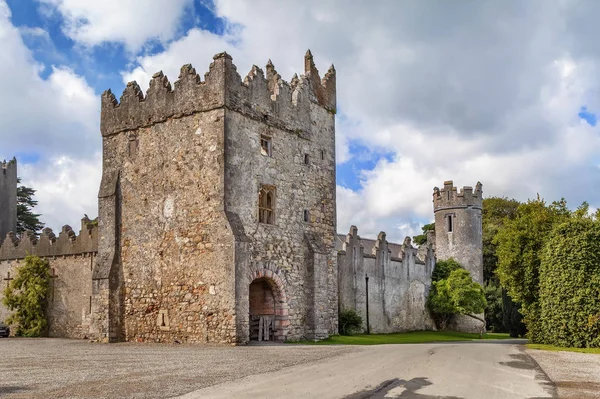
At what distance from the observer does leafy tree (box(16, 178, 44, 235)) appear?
5302 cm

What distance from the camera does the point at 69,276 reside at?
30.9 metres

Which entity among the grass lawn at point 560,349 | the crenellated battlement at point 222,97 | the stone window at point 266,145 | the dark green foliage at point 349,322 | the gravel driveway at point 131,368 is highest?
the crenellated battlement at point 222,97

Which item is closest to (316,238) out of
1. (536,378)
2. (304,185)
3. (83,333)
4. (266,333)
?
(304,185)

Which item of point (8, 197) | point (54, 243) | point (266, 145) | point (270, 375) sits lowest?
point (270, 375)

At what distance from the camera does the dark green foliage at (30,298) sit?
30969 millimetres

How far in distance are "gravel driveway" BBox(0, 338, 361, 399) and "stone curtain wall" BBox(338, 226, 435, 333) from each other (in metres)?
14.7

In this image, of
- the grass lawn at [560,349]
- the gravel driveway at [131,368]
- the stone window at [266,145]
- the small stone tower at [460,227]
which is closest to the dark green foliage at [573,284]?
the grass lawn at [560,349]

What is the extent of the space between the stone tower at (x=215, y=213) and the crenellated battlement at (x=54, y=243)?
315 centimetres

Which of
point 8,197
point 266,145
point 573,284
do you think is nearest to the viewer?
point 573,284

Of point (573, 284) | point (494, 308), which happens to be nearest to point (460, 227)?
point (494, 308)

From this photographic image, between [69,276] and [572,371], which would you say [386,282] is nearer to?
[69,276]

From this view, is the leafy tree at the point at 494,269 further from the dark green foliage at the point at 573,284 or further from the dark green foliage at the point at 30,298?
the dark green foliage at the point at 30,298

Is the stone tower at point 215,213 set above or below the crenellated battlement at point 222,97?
below

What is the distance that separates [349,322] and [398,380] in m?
19.8
